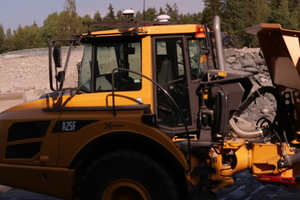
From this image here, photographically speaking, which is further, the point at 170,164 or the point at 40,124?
the point at 40,124

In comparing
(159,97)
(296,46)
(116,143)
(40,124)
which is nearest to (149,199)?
(116,143)

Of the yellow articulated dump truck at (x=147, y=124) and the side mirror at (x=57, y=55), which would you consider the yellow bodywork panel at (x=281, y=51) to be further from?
the side mirror at (x=57, y=55)

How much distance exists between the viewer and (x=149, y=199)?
506 cm

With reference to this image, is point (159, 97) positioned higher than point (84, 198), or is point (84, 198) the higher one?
point (159, 97)

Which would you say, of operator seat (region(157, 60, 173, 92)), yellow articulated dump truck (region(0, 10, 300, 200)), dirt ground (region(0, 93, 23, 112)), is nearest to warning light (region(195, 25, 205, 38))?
yellow articulated dump truck (region(0, 10, 300, 200))

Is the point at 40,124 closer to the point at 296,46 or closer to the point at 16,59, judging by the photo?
the point at 296,46

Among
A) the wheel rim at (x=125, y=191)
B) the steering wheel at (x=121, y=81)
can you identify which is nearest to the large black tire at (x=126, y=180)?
the wheel rim at (x=125, y=191)

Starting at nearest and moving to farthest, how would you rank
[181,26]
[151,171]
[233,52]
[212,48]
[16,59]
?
[151,171]
[181,26]
[212,48]
[233,52]
[16,59]

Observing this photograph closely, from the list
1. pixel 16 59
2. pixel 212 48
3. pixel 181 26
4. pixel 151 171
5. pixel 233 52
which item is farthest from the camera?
pixel 16 59

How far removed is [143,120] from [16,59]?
5146 cm

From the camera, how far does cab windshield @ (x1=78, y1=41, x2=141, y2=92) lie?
5.34 metres

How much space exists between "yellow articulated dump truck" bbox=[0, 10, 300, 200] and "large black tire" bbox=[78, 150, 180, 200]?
1 cm

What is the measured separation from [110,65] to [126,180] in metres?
1.40

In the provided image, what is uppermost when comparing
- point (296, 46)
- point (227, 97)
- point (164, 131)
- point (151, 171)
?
point (296, 46)
